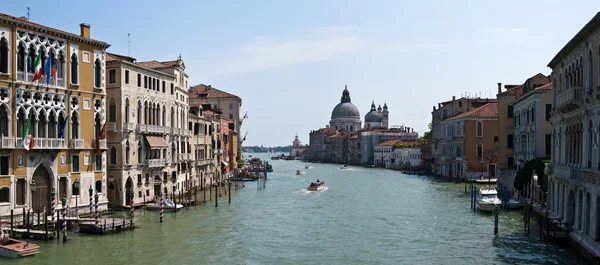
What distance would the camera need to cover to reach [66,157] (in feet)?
73.9

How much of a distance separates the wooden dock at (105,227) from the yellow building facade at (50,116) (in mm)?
1342

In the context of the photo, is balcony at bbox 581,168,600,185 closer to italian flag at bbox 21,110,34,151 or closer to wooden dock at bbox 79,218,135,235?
wooden dock at bbox 79,218,135,235

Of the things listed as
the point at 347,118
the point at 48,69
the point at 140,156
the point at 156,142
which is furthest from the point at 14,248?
the point at 347,118

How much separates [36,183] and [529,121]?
21.0 m

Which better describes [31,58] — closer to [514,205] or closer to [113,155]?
[113,155]

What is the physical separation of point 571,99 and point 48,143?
16098mm

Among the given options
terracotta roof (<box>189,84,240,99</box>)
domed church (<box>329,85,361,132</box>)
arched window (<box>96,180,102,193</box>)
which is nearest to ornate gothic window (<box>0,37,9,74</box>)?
arched window (<box>96,180,102,193</box>)

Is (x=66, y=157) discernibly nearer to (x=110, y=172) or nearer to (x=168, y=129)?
(x=110, y=172)

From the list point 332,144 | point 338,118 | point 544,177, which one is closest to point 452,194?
point 544,177

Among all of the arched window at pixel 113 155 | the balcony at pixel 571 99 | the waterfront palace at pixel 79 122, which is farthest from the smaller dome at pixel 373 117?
the balcony at pixel 571 99

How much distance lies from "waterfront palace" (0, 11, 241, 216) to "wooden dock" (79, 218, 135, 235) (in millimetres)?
2353

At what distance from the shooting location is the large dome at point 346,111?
14538 centimetres

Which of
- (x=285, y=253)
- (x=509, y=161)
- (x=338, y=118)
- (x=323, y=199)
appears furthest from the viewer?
(x=338, y=118)

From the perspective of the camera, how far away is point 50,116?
21.6m
